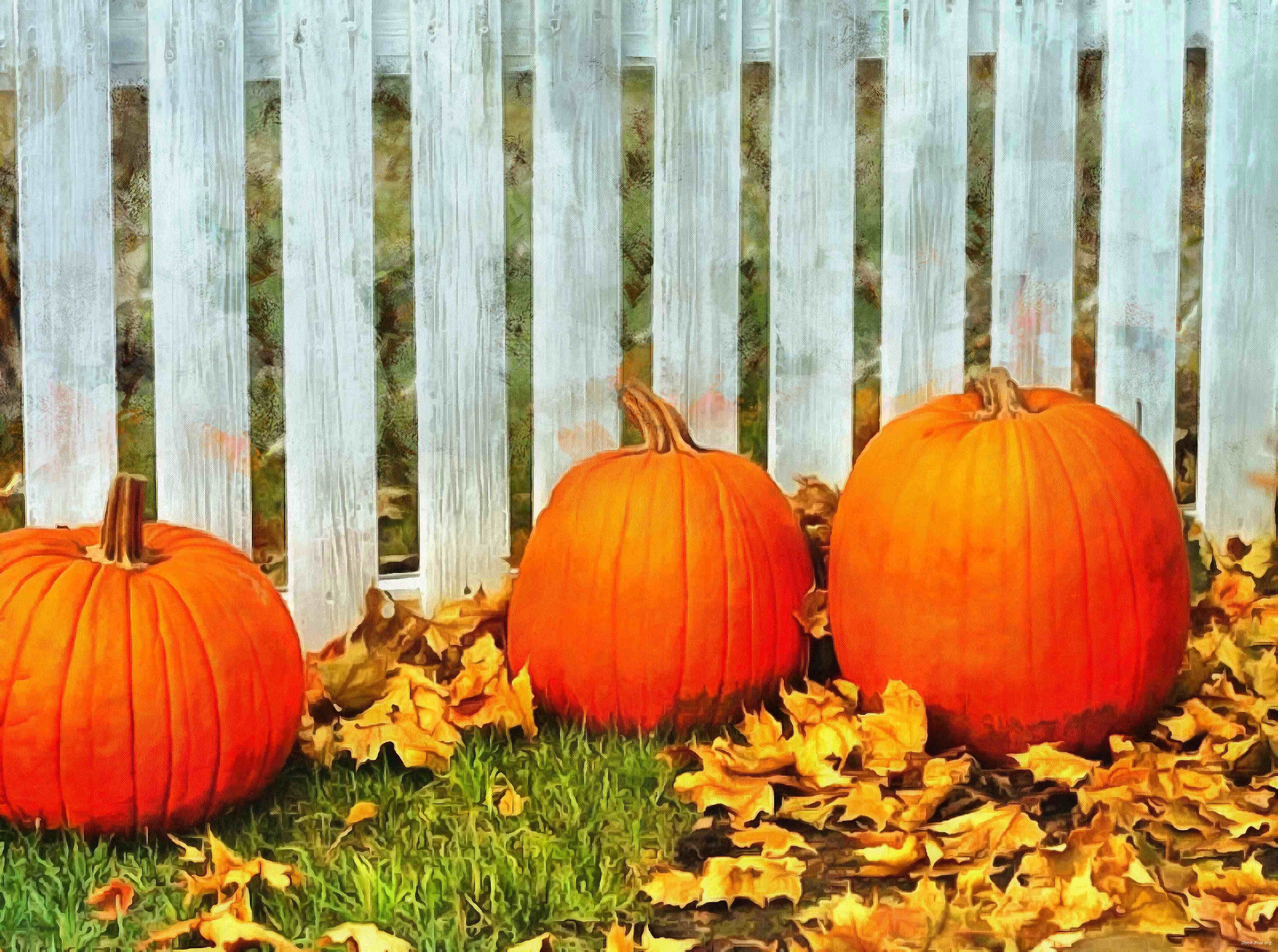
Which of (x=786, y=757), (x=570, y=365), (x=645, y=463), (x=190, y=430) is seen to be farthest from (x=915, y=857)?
(x=190, y=430)

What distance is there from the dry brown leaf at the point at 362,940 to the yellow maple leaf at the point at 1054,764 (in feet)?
3.68

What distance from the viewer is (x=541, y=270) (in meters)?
3.47

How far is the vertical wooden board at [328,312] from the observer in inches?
130

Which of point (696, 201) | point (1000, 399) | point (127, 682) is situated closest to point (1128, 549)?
point (1000, 399)

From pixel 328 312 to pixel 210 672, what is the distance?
103cm

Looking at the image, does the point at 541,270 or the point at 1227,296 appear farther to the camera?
the point at 1227,296

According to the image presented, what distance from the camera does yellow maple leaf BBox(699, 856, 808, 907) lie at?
7.67ft

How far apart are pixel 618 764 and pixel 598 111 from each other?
55.1 inches

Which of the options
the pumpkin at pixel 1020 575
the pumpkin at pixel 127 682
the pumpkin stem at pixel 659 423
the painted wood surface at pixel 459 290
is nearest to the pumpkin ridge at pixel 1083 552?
the pumpkin at pixel 1020 575

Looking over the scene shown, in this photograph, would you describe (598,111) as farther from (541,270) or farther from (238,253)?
(238,253)

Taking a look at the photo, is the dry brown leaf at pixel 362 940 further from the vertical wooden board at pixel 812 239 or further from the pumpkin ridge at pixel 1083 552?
the vertical wooden board at pixel 812 239

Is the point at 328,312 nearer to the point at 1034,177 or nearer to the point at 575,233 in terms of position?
the point at 575,233

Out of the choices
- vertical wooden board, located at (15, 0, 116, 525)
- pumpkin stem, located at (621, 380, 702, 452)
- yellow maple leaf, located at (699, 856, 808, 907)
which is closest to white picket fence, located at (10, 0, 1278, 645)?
vertical wooden board, located at (15, 0, 116, 525)

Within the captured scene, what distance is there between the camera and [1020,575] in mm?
2738
